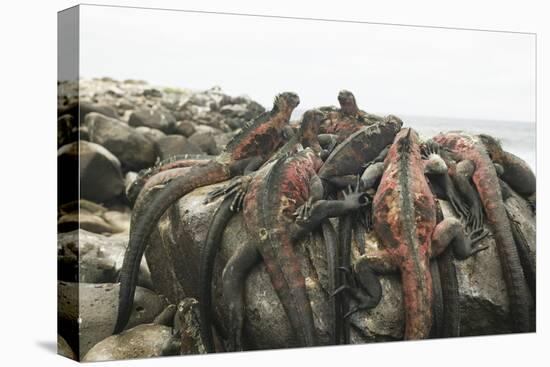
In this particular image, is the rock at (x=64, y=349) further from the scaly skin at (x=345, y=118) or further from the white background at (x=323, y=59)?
the scaly skin at (x=345, y=118)

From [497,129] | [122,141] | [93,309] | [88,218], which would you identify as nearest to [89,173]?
[88,218]

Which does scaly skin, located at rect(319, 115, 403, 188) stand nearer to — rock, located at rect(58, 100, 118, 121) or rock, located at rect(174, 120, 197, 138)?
rock, located at rect(174, 120, 197, 138)

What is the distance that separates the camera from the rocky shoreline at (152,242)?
356 inches

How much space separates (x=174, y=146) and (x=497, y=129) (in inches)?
149

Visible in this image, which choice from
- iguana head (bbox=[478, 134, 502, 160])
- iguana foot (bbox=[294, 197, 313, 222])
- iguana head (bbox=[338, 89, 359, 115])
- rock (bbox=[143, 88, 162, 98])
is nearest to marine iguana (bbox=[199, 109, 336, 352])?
iguana foot (bbox=[294, 197, 313, 222])

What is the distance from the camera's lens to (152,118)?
9.53 m

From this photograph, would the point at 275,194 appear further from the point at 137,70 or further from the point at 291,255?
the point at 137,70

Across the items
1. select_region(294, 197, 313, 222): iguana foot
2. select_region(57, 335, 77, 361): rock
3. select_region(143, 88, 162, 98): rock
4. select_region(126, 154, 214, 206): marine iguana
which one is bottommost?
select_region(57, 335, 77, 361): rock

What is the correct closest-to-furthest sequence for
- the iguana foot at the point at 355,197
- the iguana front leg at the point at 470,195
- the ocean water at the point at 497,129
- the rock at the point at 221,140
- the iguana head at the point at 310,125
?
the rock at the point at 221,140 → the iguana foot at the point at 355,197 → the iguana head at the point at 310,125 → the iguana front leg at the point at 470,195 → the ocean water at the point at 497,129

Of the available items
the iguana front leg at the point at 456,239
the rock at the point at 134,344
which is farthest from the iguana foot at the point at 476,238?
the rock at the point at 134,344

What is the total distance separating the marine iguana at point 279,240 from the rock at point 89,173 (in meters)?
1.34

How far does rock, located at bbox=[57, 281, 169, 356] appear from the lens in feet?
29.5

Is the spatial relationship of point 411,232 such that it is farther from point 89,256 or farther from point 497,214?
point 89,256

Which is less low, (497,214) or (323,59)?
(323,59)
